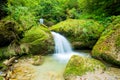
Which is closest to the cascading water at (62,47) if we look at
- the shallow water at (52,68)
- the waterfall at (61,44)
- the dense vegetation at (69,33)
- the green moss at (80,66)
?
the waterfall at (61,44)

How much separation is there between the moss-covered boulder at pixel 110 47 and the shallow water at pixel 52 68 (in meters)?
1.35

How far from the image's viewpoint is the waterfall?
32.7 feet

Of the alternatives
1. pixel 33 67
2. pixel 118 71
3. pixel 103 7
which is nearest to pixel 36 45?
pixel 33 67

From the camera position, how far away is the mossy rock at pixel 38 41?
9289 millimetres

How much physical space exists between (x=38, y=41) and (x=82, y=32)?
2.58m

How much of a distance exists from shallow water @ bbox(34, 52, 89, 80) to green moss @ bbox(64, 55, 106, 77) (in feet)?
1.39

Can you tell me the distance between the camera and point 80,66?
6797 millimetres

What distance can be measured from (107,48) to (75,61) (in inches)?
68.2

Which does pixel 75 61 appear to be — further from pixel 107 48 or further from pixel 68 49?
pixel 68 49

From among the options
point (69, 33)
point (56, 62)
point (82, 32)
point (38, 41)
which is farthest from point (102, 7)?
point (56, 62)

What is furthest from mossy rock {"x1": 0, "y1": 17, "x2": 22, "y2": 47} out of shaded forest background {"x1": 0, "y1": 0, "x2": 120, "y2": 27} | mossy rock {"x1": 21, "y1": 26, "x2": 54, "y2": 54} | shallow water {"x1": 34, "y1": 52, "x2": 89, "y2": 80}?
shallow water {"x1": 34, "y1": 52, "x2": 89, "y2": 80}

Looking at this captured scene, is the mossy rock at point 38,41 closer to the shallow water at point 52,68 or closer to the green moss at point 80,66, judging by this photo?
the shallow water at point 52,68

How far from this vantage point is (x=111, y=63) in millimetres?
7617

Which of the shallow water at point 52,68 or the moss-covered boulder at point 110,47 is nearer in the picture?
the shallow water at point 52,68
